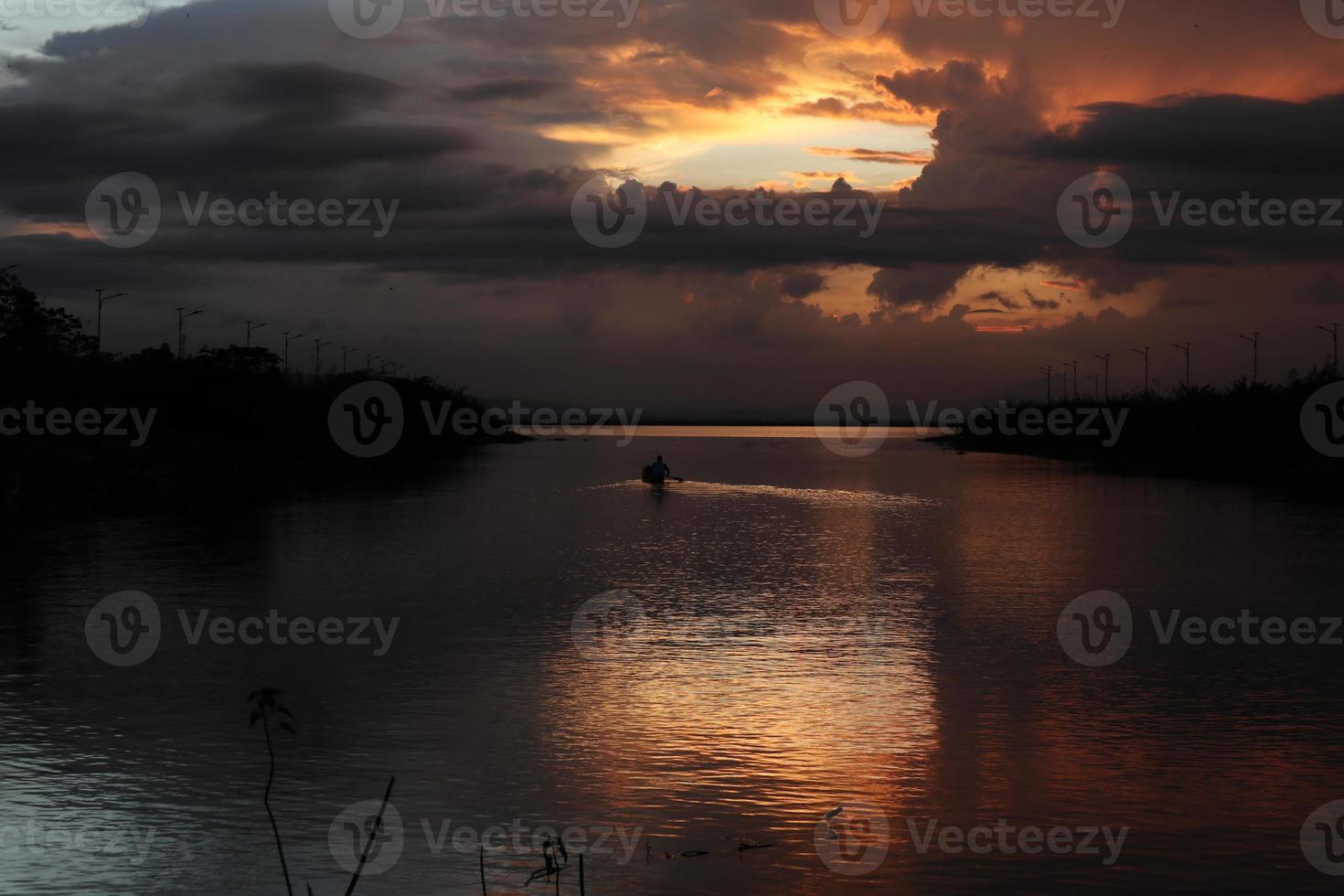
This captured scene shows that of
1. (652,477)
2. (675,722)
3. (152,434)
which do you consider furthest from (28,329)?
(675,722)

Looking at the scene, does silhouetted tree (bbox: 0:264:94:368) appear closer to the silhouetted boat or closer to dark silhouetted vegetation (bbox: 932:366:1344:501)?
the silhouetted boat

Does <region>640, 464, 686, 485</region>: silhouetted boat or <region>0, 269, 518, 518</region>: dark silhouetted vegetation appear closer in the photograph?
<region>0, 269, 518, 518</region>: dark silhouetted vegetation

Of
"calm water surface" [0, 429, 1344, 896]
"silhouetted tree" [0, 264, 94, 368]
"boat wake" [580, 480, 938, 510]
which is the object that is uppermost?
"silhouetted tree" [0, 264, 94, 368]

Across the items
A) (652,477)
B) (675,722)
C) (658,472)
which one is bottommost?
(675,722)

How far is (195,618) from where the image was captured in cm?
2869

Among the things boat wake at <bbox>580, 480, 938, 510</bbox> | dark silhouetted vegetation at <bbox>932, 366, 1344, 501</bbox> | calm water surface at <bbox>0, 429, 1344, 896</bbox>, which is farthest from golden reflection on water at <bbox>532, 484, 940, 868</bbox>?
dark silhouetted vegetation at <bbox>932, 366, 1344, 501</bbox>

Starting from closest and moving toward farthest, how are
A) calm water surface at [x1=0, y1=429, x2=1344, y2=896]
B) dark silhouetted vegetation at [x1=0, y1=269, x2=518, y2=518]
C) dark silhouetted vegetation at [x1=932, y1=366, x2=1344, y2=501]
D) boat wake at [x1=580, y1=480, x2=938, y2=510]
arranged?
calm water surface at [x1=0, y1=429, x2=1344, y2=896], dark silhouetted vegetation at [x1=0, y1=269, x2=518, y2=518], boat wake at [x1=580, y1=480, x2=938, y2=510], dark silhouetted vegetation at [x1=932, y1=366, x2=1344, y2=501]

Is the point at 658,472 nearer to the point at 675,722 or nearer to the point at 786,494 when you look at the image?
the point at 786,494

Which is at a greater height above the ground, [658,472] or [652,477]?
[658,472]

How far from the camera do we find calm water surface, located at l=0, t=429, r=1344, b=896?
1324 cm

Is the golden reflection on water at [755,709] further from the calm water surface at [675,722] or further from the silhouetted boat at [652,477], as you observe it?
the silhouetted boat at [652,477]

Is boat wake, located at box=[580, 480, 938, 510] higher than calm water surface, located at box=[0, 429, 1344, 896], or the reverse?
boat wake, located at box=[580, 480, 938, 510]

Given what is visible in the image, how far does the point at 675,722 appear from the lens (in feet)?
61.4

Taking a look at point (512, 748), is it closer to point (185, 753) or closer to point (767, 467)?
point (185, 753)
